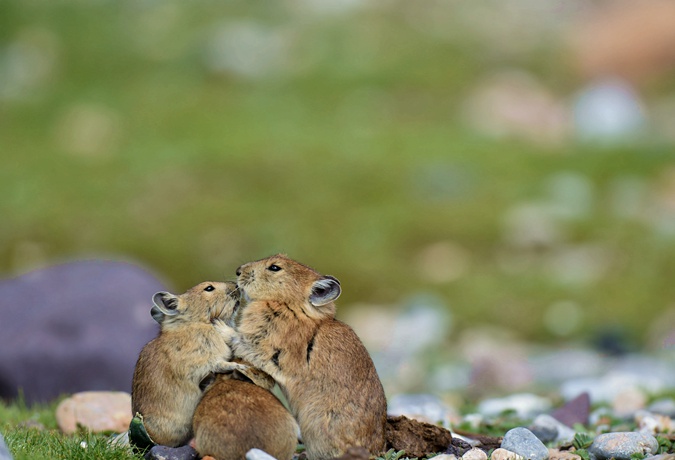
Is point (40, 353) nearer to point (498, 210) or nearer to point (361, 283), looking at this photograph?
point (361, 283)

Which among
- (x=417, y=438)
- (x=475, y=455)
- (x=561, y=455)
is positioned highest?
(x=561, y=455)

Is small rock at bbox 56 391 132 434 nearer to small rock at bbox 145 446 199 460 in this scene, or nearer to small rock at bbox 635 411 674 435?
small rock at bbox 145 446 199 460

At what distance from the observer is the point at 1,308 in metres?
13.1

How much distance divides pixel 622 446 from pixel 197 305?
3.38 meters

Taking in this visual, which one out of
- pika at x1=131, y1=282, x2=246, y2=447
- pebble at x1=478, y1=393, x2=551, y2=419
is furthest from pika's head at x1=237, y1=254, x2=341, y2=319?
pebble at x1=478, y1=393, x2=551, y2=419

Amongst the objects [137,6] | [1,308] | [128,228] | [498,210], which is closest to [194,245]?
[128,228]

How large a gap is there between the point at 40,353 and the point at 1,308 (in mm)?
1040

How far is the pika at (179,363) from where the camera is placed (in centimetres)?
761

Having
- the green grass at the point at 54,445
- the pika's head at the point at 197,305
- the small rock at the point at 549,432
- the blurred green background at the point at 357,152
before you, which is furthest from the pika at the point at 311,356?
the blurred green background at the point at 357,152

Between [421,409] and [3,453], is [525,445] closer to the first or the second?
[421,409]

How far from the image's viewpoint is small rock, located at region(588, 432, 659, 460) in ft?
25.7

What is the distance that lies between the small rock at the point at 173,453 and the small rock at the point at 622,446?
304cm

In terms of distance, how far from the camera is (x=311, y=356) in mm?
7555

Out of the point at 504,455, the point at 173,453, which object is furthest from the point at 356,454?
the point at 173,453
